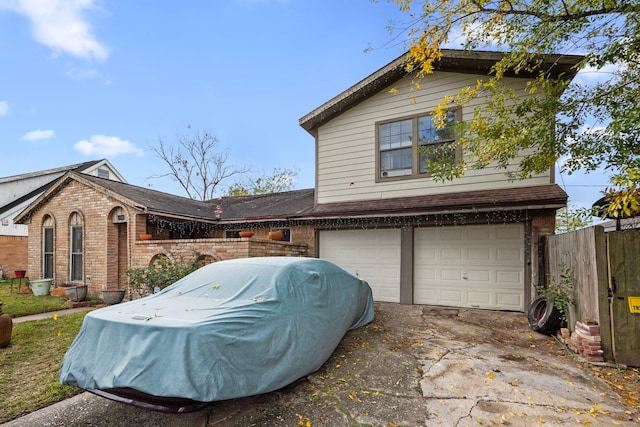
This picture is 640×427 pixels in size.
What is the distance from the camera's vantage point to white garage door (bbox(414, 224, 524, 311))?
713 centimetres

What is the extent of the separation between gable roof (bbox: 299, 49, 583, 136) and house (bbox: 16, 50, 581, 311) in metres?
0.03

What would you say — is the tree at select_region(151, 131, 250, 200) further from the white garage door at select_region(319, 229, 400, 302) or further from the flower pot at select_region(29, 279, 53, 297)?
the white garage door at select_region(319, 229, 400, 302)

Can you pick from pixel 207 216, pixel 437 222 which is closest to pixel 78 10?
pixel 207 216

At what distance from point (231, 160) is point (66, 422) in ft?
81.5

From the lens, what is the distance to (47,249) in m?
11.5

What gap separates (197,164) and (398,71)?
843 inches

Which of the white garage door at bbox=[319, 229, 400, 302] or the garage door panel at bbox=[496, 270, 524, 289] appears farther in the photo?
→ the white garage door at bbox=[319, 229, 400, 302]

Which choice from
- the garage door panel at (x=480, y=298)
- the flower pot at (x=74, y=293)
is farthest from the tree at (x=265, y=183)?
the garage door panel at (x=480, y=298)

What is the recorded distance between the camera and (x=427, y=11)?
557 cm

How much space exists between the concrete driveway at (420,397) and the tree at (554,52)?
349cm

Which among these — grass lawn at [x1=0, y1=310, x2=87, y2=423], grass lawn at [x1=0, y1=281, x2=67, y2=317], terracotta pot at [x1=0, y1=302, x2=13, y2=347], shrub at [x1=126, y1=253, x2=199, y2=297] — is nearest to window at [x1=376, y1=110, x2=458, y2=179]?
shrub at [x1=126, y1=253, x2=199, y2=297]

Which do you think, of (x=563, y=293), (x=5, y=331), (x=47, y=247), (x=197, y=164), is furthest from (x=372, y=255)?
(x=197, y=164)

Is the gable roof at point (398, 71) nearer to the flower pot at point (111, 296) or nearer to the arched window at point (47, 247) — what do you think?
the flower pot at point (111, 296)

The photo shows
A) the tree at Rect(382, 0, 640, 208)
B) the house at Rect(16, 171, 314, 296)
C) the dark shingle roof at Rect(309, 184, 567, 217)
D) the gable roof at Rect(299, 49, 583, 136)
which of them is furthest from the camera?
the house at Rect(16, 171, 314, 296)
